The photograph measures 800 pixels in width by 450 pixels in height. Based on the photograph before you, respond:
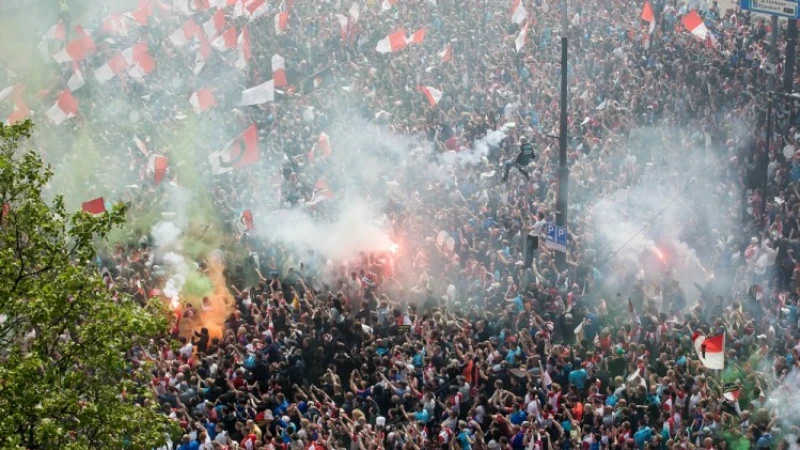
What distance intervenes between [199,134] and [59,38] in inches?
392

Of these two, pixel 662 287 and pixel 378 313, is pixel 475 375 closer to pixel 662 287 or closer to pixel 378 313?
pixel 378 313

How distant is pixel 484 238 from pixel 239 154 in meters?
5.78

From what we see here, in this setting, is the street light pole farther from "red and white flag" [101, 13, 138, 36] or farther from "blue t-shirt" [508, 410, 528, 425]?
"red and white flag" [101, 13, 138, 36]

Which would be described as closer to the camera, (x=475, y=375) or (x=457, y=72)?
(x=475, y=375)

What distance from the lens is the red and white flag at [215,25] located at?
34656 millimetres

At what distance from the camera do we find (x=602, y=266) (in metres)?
22.1

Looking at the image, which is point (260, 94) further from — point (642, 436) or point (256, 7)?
point (642, 436)

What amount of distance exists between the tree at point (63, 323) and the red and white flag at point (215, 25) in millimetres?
22376

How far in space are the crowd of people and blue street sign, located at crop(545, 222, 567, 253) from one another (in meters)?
0.71

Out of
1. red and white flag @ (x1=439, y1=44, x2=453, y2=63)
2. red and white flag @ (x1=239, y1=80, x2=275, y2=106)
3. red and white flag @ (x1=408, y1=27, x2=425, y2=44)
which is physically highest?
red and white flag @ (x1=408, y1=27, x2=425, y2=44)

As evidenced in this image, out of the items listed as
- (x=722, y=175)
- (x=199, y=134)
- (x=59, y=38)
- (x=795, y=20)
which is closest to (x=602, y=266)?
(x=722, y=175)

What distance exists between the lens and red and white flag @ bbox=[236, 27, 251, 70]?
108 feet

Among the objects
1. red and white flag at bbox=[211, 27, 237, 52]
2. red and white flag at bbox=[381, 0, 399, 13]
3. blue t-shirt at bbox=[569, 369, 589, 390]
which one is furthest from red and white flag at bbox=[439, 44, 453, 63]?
blue t-shirt at bbox=[569, 369, 589, 390]

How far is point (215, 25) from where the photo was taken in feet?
114
